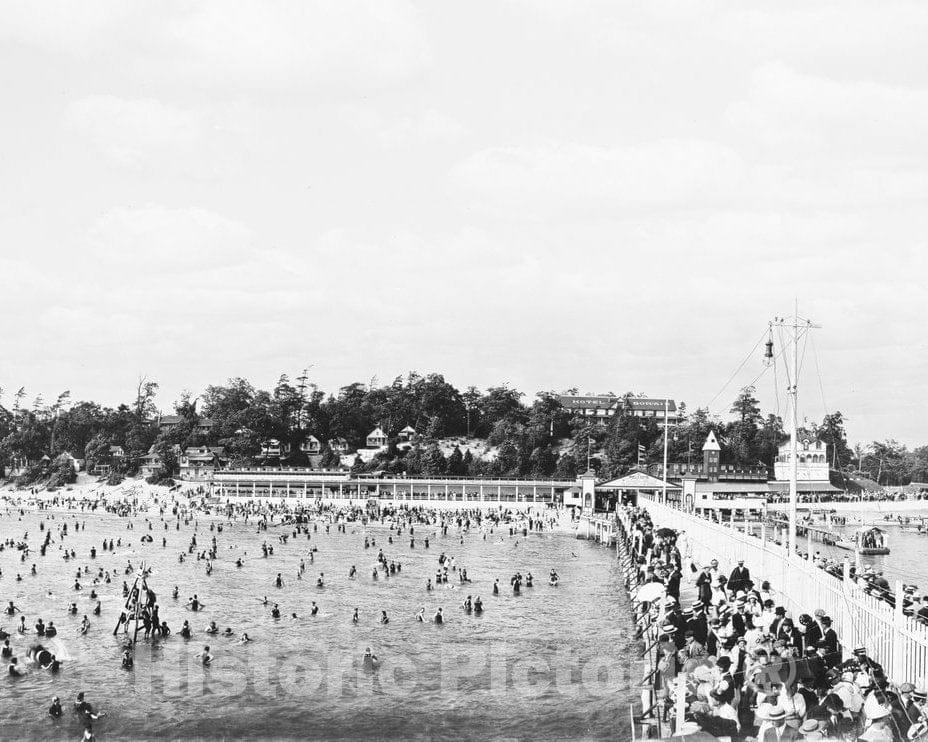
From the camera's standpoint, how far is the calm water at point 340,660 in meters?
25.2

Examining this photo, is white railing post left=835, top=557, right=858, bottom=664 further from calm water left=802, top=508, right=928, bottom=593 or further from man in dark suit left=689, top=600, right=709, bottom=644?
calm water left=802, top=508, right=928, bottom=593

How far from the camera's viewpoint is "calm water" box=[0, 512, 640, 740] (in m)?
25.2

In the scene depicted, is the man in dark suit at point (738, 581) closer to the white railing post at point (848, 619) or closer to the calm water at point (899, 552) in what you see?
the white railing post at point (848, 619)

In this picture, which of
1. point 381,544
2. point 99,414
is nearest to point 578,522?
point 381,544

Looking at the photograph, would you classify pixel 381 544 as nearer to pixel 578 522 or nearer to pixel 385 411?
pixel 578 522

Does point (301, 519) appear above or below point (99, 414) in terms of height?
below

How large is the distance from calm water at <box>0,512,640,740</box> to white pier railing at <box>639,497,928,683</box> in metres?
5.17

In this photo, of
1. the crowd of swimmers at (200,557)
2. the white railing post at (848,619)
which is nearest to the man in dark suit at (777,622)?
the white railing post at (848,619)

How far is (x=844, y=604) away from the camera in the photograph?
18234 mm

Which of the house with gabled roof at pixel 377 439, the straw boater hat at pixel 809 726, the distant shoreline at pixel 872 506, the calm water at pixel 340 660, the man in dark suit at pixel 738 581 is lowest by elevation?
the calm water at pixel 340 660

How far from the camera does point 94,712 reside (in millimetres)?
26359

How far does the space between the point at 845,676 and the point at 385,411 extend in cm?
13818

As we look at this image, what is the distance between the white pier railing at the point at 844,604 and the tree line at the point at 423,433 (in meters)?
88.3

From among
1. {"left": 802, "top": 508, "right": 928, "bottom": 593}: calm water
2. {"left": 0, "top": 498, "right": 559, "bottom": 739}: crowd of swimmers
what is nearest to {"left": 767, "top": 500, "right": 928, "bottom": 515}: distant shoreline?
{"left": 802, "top": 508, "right": 928, "bottom": 593}: calm water
